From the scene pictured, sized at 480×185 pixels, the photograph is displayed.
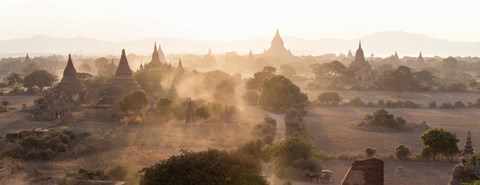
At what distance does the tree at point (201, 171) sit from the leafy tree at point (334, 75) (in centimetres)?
5458

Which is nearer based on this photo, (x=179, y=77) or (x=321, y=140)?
(x=321, y=140)

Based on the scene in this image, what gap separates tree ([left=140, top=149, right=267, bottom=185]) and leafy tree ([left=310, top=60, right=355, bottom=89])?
54.6 meters

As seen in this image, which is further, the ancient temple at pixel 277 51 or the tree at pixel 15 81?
the ancient temple at pixel 277 51

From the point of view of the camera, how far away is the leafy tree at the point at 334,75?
68.8 metres

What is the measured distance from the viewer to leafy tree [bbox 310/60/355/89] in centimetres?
6881

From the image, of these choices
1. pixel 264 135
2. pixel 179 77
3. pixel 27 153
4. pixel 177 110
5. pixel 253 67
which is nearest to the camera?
pixel 27 153

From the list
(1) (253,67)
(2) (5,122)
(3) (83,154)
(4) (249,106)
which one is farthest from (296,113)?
(1) (253,67)

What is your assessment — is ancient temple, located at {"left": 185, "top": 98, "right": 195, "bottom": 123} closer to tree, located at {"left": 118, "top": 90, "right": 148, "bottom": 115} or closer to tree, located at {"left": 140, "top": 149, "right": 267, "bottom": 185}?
tree, located at {"left": 118, "top": 90, "right": 148, "bottom": 115}

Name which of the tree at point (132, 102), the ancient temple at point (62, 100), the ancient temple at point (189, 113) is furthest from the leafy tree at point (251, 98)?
the ancient temple at point (62, 100)

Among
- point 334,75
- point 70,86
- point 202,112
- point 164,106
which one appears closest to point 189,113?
point 202,112

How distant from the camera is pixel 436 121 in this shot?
4031 cm

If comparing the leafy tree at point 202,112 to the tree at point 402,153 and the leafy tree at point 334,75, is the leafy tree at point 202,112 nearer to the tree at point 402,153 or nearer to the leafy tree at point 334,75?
the tree at point 402,153

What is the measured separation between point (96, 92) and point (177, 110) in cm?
1381

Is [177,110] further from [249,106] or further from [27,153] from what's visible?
[27,153]
